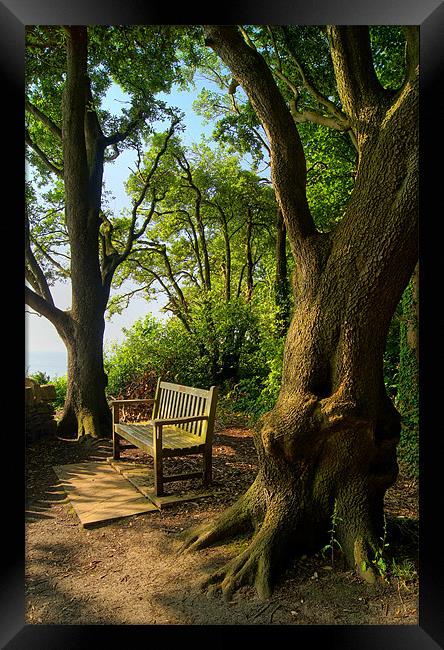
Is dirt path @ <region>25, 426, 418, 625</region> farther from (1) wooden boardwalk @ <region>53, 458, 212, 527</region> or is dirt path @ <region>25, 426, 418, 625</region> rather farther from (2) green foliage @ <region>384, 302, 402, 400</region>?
(2) green foliage @ <region>384, 302, 402, 400</region>

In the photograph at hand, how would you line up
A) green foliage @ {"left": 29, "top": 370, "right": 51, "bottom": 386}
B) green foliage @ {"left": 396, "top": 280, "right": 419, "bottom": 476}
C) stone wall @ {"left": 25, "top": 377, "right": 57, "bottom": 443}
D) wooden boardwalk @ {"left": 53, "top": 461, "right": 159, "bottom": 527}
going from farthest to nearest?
1. green foliage @ {"left": 29, "top": 370, "right": 51, "bottom": 386}
2. stone wall @ {"left": 25, "top": 377, "right": 57, "bottom": 443}
3. green foliage @ {"left": 396, "top": 280, "right": 419, "bottom": 476}
4. wooden boardwalk @ {"left": 53, "top": 461, "right": 159, "bottom": 527}

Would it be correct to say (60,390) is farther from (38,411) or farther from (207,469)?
(207,469)

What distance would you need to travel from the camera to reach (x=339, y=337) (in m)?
2.49

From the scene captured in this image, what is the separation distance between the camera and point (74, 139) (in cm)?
581

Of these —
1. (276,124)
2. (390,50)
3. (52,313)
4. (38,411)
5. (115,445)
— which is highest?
(390,50)

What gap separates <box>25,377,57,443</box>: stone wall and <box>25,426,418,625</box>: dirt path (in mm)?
1953

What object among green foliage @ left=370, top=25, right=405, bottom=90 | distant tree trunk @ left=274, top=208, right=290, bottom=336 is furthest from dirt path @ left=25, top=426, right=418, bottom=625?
green foliage @ left=370, top=25, right=405, bottom=90

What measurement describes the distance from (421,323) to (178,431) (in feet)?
9.60

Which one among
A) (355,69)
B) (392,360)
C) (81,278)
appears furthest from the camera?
(81,278)

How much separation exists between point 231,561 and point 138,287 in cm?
1303

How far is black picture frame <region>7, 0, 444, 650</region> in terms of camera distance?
6.40 feet

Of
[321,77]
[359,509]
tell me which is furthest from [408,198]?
[321,77]

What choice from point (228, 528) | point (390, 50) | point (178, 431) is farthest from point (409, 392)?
point (390, 50)
